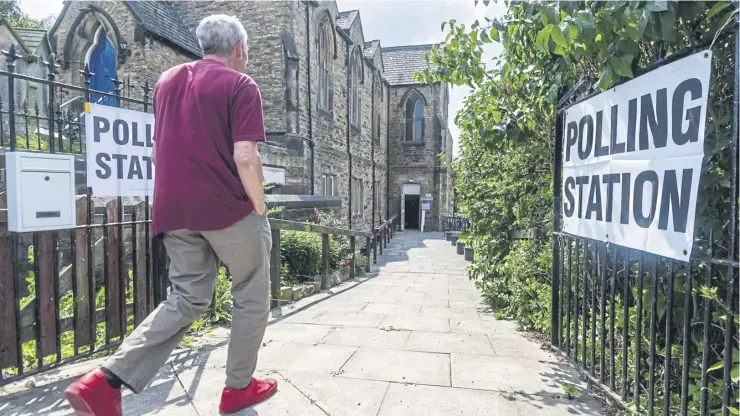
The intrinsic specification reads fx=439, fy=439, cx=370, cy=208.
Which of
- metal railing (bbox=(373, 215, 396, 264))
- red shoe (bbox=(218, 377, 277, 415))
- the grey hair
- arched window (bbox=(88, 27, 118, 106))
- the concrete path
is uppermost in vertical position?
arched window (bbox=(88, 27, 118, 106))

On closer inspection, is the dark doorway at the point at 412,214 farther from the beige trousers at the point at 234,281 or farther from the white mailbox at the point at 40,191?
the beige trousers at the point at 234,281

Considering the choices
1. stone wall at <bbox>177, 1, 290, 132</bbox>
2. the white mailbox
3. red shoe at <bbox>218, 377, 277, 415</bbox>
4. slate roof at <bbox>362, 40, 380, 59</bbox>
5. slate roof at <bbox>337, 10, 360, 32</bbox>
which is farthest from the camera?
slate roof at <bbox>362, 40, 380, 59</bbox>

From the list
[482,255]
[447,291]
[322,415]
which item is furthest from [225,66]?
[447,291]

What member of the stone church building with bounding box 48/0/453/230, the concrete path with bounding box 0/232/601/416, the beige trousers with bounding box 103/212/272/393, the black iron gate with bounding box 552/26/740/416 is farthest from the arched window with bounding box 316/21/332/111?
the black iron gate with bounding box 552/26/740/416

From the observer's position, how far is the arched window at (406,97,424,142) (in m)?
28.6

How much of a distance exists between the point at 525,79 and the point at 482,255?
3020mm

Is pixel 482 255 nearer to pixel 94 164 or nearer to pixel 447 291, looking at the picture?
pixel 447 291

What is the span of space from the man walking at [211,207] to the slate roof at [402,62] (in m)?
27.3

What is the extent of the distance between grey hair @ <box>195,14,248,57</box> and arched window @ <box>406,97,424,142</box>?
26.7 metres

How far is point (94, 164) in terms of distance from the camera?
9.81 ft

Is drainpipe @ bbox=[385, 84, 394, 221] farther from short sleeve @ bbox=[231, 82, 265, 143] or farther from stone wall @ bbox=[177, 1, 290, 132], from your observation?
short sleeve @ bbox=[231, 82, 265, 143]

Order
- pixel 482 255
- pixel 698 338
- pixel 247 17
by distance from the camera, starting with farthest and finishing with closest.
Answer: pixel 247 17 < pixel 482 255 < pixel 698 338

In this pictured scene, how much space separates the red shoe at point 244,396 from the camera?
2232mm

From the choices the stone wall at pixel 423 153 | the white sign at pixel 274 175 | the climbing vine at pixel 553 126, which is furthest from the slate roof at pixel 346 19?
the climbing vine at pixel 553 126
